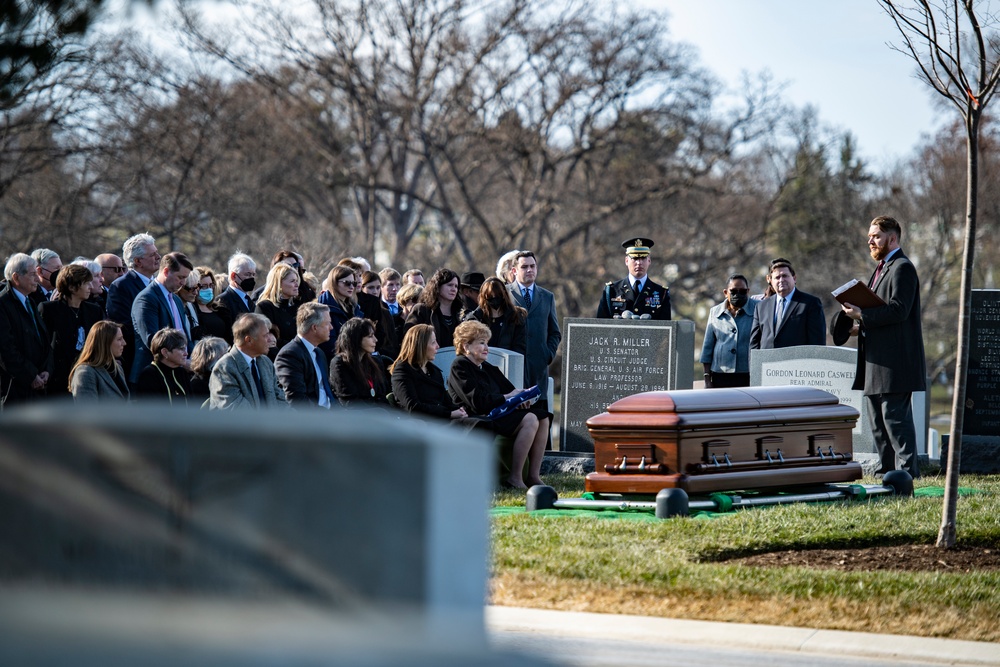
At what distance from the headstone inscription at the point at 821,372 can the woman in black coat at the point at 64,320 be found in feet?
21.7

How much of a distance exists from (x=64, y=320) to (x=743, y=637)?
700cm

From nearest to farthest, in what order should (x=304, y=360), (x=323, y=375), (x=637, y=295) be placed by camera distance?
(x=304, y=360) < (x=323, y=375) < (x=637, y=295)

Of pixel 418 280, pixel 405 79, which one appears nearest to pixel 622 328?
pixel 418 280

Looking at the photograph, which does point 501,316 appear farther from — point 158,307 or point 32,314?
point 32,314

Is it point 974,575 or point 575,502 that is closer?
point 974,575

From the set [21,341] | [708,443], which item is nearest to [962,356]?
[708,443]

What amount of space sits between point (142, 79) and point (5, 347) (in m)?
18.9

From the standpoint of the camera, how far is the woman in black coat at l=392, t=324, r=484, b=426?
35.0 feet

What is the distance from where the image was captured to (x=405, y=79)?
1324 inches

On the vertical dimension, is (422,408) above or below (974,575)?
above

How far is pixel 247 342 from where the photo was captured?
9.05m

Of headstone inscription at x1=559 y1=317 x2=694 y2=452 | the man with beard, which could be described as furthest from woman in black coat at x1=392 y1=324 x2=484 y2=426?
the man with beard

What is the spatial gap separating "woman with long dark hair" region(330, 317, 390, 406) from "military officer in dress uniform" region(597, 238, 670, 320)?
156 inches

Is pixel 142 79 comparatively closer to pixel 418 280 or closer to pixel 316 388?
pixel 418 280
